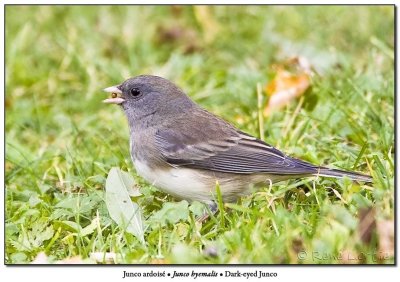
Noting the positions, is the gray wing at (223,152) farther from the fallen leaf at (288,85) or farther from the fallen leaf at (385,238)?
the fallen leaf at (288,85)

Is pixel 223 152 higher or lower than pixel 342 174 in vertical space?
higher

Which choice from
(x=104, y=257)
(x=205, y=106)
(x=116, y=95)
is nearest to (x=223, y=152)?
(x=116, y=95)

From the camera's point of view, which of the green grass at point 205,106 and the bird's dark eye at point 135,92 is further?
the bird's dark eye at point 135,92

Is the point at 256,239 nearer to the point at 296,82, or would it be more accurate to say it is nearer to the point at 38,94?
the point at 296,82

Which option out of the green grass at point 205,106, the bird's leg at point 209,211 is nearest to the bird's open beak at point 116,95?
the green grass at point 205,106

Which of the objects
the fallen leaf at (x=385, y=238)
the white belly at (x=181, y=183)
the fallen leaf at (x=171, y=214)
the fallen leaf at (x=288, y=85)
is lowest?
the fallen leaf at (x=385, y=238)

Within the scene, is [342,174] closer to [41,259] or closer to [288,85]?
[41,259]
